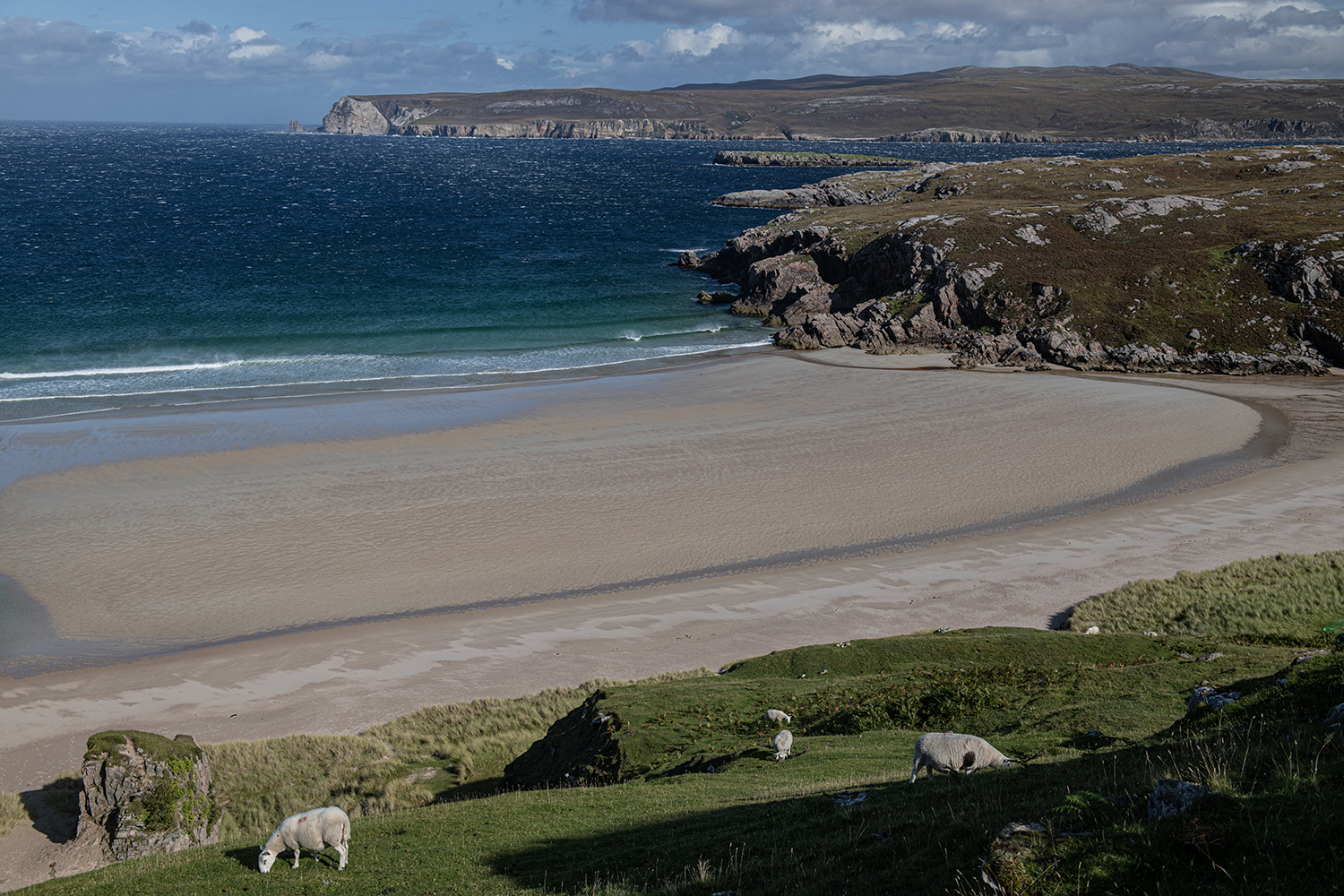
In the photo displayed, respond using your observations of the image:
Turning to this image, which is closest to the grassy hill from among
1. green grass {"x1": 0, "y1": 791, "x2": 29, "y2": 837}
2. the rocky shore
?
green grass {"x1": 0, "y1": 791, "x2": 29, "y2": 837}

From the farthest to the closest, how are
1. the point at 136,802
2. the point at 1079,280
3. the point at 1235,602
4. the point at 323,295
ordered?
the point at 323,295, the point at 1079,280, the point at 1235,602, the point at 136,802

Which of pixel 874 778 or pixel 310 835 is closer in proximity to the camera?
pixel 310 835

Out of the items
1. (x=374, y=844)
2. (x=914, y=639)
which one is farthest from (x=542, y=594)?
(x=374, y=844)

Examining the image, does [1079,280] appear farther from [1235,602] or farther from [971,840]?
Result: [971,840]

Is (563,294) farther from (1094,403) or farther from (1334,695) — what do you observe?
(1334,695)

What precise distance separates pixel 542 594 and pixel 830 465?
17.1 metres

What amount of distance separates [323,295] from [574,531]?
52015mm

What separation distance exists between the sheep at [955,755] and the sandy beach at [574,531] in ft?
43.0

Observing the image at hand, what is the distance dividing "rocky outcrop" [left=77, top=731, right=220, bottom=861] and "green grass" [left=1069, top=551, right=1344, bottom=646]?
23.8 metres

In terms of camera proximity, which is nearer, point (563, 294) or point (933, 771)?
point (933, 771)

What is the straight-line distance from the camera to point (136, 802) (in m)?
16.9

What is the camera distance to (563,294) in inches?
3110

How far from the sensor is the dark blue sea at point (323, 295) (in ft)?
180

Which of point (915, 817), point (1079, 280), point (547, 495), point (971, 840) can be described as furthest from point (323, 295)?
point (971, 840)
